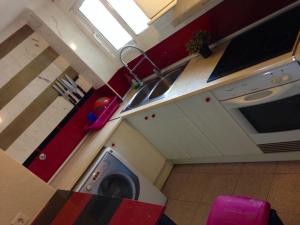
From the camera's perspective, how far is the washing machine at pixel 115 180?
2660 mm

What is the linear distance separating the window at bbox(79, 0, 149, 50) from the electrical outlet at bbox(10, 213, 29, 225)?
2.17m

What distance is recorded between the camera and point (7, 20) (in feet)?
9.79

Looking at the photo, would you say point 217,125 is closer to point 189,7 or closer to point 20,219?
point 189,7

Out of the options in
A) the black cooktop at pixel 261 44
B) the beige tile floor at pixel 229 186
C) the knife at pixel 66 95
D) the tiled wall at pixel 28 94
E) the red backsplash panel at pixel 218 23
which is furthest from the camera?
the knife at pixel 66 95

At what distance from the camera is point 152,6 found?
2.90 meters

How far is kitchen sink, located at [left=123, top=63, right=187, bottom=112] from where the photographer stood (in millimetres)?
2945

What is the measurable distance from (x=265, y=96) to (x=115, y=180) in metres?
1.64

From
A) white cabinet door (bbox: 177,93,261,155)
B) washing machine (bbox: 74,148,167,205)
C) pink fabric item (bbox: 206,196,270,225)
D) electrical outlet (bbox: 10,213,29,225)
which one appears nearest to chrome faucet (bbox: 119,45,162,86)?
white cabinet door (bbox: 177,93,261,155)

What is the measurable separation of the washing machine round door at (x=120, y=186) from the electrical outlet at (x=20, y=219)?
0.84 meters

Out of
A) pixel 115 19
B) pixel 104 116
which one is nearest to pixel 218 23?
pixel 115 19

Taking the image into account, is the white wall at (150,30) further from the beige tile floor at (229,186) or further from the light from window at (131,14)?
the beige tile floor at (229,186)

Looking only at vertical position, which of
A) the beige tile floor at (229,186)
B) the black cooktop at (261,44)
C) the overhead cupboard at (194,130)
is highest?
the black cooktop at (261,44)

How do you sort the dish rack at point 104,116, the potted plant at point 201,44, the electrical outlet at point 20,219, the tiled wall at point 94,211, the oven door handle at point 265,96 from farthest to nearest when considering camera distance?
the dish rack at point 104,116 < the potted plant at point 201,44 < the electrical outlet at point 20,219 < the oven door handle at point 265,96 < the tiled wall at point 94,211

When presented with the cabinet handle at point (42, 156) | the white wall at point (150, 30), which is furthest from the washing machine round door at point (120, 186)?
the white wall at point (150, 30)
